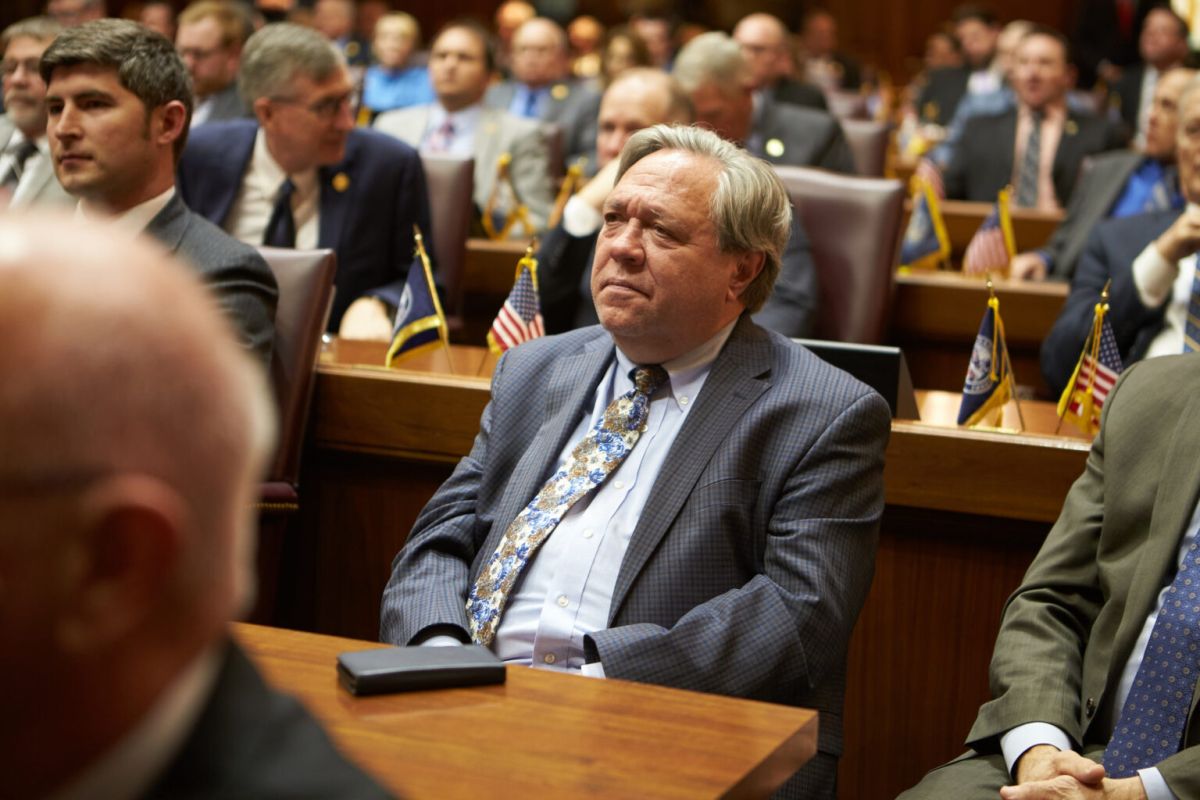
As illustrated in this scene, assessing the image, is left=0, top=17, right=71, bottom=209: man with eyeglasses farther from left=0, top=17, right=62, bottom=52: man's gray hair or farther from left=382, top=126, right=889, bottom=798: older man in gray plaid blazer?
left=382, top=126, right=889, bottom=798: older man in gray plaid blazer

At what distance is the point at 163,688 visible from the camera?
769 millimetres

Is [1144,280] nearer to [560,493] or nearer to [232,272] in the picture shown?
[560,493]

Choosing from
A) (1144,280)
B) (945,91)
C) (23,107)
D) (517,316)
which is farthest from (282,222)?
(945,91)

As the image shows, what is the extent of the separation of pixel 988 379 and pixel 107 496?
7.30ft

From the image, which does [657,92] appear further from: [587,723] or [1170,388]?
[587,723]

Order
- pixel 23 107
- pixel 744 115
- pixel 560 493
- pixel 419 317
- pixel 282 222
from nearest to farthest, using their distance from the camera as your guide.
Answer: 1. pixel 560 493
2. pixel 419 317
3. pixel 282 222
4. pixel 23 107
5. pixel 744 115

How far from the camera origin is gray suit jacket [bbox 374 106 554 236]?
19.1ft

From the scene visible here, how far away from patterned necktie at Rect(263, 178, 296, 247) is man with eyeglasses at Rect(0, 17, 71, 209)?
57 cm

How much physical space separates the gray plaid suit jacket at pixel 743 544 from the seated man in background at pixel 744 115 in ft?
7.96

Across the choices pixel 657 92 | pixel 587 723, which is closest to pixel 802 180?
pixel 657 92

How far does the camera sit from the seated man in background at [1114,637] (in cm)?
189

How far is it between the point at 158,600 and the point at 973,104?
9232mm

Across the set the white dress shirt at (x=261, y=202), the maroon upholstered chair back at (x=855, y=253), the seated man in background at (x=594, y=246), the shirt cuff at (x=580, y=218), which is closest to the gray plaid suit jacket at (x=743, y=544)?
the seated man in background at (x=594, y=246)

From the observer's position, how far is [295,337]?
288 cm
